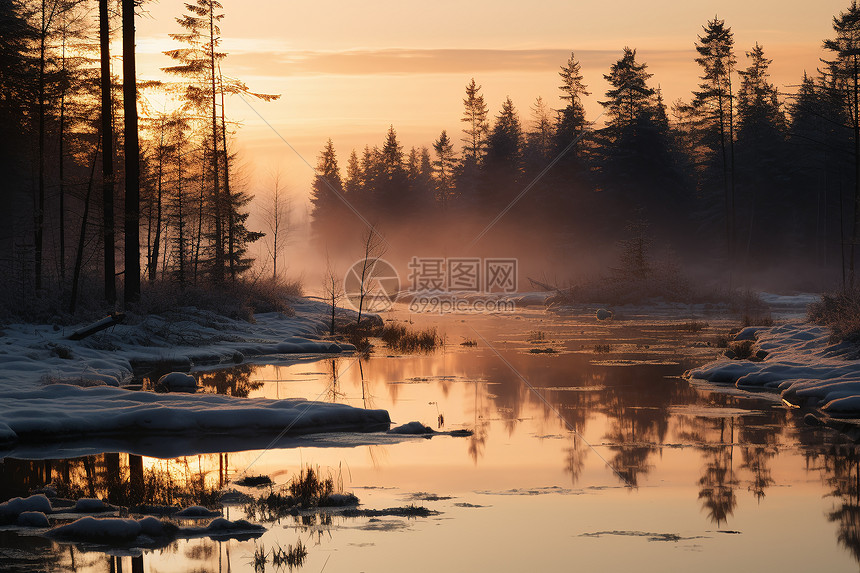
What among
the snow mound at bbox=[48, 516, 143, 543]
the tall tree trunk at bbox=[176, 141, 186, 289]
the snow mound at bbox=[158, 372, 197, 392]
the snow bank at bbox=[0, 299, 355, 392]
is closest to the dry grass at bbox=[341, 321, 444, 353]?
the snow bank at bbox=[0, 299, 355, 392]

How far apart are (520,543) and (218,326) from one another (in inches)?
950

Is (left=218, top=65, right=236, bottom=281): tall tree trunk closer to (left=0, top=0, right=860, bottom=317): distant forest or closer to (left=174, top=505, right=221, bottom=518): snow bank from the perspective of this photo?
(left=0, top=0, right=860, bottom=317): distant forest

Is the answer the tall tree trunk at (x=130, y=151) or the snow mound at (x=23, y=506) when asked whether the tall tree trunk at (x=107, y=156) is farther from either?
the snow mound at (x=23, y=506)

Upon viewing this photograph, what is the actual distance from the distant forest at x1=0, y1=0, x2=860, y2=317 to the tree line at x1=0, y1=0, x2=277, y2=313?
12 cm

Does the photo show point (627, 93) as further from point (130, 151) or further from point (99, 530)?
point (99, 530)

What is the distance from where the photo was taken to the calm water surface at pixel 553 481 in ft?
28.5

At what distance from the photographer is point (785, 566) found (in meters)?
8.55

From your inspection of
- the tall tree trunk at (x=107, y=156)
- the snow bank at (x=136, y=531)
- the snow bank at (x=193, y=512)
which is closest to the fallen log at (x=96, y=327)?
the tall tree trunk at (x=107, y=156)

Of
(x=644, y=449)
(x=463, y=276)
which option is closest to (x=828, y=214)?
(x=463, y=276)

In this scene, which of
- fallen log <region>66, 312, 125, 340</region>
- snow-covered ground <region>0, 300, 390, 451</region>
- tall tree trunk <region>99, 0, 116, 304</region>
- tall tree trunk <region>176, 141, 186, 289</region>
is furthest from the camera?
tall tree trunk <region>176, 141, 186, 289</region>

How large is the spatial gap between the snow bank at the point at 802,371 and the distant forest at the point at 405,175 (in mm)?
7212

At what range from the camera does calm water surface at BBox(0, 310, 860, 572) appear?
8688 mm

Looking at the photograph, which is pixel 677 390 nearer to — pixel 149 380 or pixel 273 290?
pixel 149 380

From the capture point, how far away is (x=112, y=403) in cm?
1595
